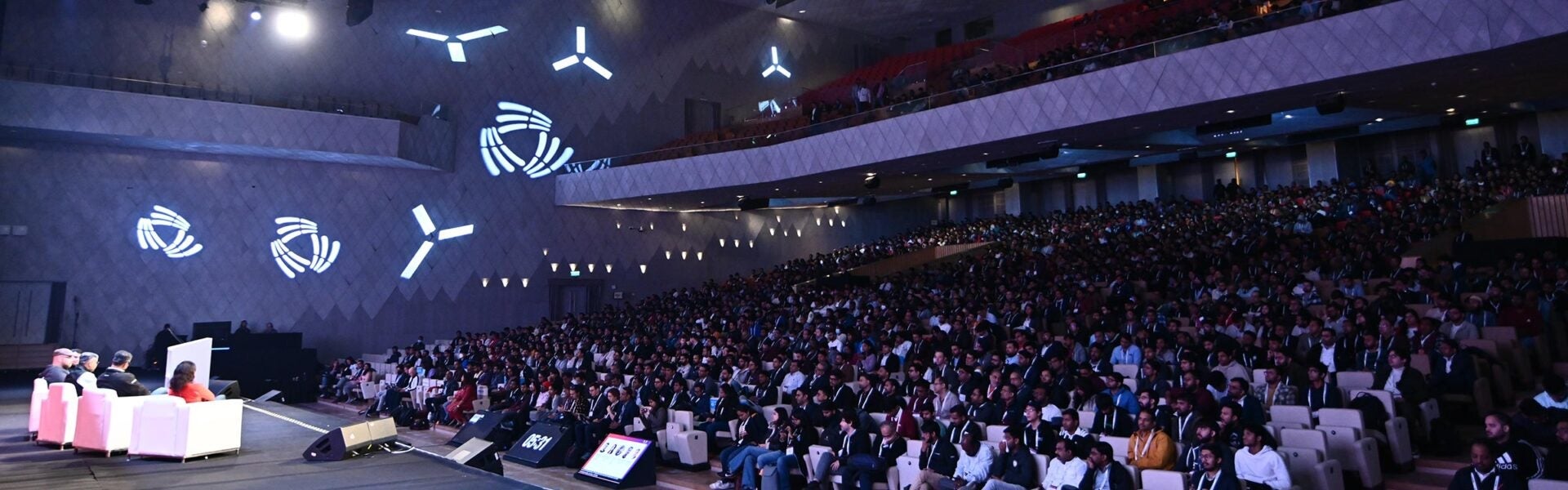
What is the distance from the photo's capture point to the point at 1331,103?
12.8 m

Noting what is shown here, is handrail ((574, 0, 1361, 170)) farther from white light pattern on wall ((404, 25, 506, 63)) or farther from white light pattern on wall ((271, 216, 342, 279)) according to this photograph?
white light pattern on wall ((271, 216, 342, 279))

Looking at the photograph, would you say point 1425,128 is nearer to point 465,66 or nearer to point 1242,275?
point 1242,275

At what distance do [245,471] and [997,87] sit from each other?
11.3 meters

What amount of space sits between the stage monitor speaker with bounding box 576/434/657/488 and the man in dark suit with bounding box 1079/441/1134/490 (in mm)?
3762

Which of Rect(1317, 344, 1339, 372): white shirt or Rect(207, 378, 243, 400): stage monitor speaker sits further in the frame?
Rect(207, 378, 243, 400): stage monitor speaker

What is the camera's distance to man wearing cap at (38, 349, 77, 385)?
8531 millimetres

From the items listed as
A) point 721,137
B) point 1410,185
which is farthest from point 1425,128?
point 721,137

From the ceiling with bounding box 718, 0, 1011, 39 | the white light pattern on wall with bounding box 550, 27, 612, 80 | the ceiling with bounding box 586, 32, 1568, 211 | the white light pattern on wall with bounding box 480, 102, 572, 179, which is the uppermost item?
the ceiling with bounding box 718, 0, 1011, 39

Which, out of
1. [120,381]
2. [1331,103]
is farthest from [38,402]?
[1331,103]

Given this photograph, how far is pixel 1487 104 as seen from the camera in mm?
15250

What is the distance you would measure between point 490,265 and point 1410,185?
17703mm

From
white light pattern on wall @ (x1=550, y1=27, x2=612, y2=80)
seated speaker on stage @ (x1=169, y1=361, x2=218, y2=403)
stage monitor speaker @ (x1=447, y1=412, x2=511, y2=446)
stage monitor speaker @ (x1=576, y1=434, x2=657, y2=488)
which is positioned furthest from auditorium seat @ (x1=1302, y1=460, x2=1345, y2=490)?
white light pattern on wall @ (x1=550, y1=27, x2=612, y2=80)

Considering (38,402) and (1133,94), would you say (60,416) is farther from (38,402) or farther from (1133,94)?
(1133,94)

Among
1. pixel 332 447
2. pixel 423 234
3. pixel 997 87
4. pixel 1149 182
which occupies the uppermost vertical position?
pixel 997 87
